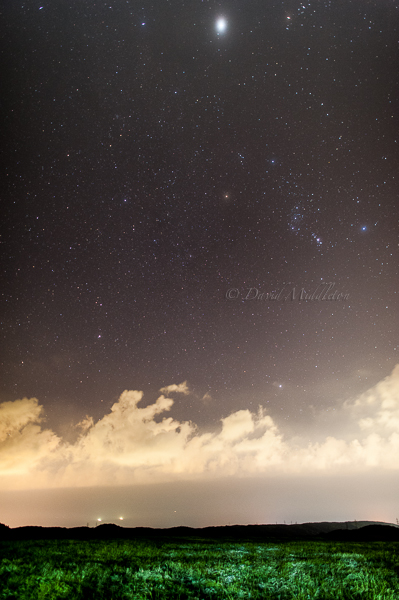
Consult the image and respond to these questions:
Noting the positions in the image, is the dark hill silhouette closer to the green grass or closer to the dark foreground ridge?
the dark foreground ridge

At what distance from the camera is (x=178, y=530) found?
2382 inches

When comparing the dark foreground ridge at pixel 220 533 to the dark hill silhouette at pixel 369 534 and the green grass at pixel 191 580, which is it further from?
the green grass at pixel 191 580

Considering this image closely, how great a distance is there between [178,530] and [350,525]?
122 meters

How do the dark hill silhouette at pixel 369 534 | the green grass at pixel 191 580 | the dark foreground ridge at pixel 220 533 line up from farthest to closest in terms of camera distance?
the dark hill silhouette at pixel 369 534 < the dark foreground ridge at pixel 220 533 < the green grass at pixel 191 580

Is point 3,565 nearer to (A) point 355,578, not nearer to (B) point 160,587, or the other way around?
(B) point 160,587

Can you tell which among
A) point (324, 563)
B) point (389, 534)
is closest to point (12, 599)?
point (324, 563)

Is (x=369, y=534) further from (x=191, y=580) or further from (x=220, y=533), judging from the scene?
(x=191, y=580)

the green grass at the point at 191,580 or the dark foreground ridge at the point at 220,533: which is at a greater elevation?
the green grass at the point at 191,580

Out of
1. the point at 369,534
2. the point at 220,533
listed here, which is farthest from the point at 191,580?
the point at 220,533

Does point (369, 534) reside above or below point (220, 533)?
above

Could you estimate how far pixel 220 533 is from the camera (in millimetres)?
66125

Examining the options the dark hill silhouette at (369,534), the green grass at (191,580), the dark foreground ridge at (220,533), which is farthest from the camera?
the dark hill silhouette at (369,534)

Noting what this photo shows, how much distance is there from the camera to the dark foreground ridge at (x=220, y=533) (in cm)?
3411

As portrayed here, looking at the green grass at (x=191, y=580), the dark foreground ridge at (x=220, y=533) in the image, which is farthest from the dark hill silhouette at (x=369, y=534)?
the green grass at (x=191, y=580)
